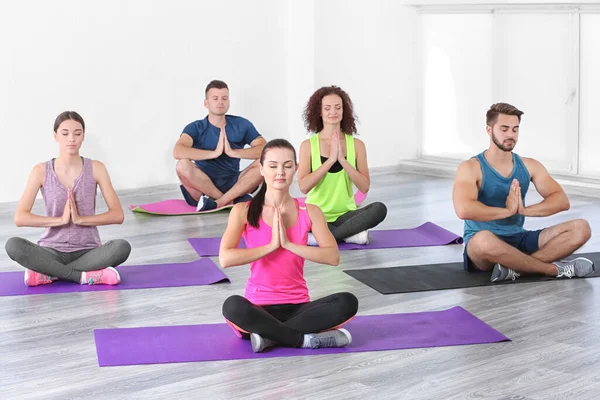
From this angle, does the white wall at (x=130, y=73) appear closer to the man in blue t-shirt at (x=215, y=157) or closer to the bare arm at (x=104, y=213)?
the man in blue t-shirt at (x=215, y=157)

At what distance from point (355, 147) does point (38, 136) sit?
2.59 metres

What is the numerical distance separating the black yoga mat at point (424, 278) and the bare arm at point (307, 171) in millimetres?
730

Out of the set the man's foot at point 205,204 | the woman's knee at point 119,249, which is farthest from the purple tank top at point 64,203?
the man's foot at point 205,204

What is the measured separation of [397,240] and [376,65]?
3.02 metres

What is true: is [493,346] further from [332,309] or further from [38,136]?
[38,136]

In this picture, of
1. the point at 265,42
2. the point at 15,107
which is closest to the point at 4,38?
the point at 15,107

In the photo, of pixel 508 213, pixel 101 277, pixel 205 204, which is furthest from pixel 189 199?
pixel 508 213

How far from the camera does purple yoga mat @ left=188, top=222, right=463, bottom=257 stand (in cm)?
535

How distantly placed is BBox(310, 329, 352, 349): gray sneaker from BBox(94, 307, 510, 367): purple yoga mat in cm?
2

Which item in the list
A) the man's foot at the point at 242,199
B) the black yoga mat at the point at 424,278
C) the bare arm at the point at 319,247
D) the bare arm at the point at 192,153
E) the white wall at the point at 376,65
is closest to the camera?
the bare arm at the point at 319,247

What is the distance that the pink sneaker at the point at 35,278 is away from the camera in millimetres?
4480

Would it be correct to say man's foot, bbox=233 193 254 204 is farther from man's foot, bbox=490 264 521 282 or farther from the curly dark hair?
man's foot, bbox=490 264 521 282

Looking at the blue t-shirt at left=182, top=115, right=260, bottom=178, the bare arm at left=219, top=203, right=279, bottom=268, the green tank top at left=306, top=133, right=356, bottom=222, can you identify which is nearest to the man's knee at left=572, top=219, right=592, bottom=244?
the green tank top at left=306, top=133, right=356, bottom=222

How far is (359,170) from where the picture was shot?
545 cm
